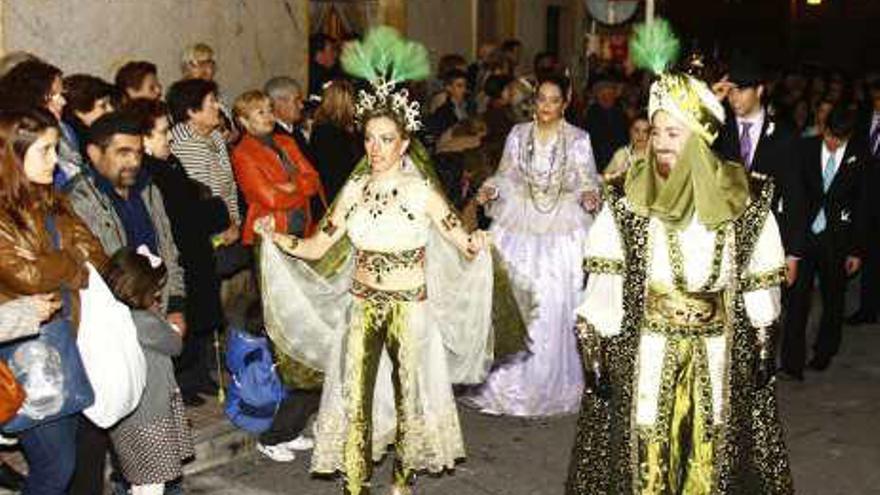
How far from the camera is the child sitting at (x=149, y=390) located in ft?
16.8

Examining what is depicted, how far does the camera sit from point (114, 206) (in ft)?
18.3

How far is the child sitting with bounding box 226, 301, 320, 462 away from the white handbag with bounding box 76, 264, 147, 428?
1.90 metres

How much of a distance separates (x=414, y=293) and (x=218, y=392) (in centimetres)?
231

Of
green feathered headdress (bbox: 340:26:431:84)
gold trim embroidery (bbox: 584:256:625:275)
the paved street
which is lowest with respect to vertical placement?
the paved street

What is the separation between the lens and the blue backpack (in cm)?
676

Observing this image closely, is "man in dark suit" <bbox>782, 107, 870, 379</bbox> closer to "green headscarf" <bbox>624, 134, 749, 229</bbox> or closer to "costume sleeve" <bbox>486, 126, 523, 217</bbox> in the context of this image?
"costume sleeve" <bbox>486, 126, 523, 217</bbox>

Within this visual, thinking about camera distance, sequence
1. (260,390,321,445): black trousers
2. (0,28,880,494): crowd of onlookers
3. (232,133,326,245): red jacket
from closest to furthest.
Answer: (0,28,880,494): crowd of onlookers, (260,390,321,445): black trousers, (232,133,326,245): red jacket

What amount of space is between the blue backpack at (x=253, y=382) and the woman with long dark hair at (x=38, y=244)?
2003mm

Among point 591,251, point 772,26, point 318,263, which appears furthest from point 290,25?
point 772,26

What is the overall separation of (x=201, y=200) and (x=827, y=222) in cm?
488

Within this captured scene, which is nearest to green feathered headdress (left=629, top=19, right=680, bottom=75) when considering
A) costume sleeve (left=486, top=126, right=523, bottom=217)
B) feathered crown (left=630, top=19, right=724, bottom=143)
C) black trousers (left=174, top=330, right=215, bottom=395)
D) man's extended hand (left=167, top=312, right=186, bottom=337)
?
feathered crown (left=630, top=19, right=724, bottom=143)

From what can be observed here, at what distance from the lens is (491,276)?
20.5ft

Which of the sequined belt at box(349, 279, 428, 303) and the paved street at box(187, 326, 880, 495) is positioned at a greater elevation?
the sequined belt at box(349, 279, 428, 303)

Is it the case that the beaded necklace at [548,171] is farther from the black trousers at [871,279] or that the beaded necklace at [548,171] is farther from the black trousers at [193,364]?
the black trousers at [871,279]
